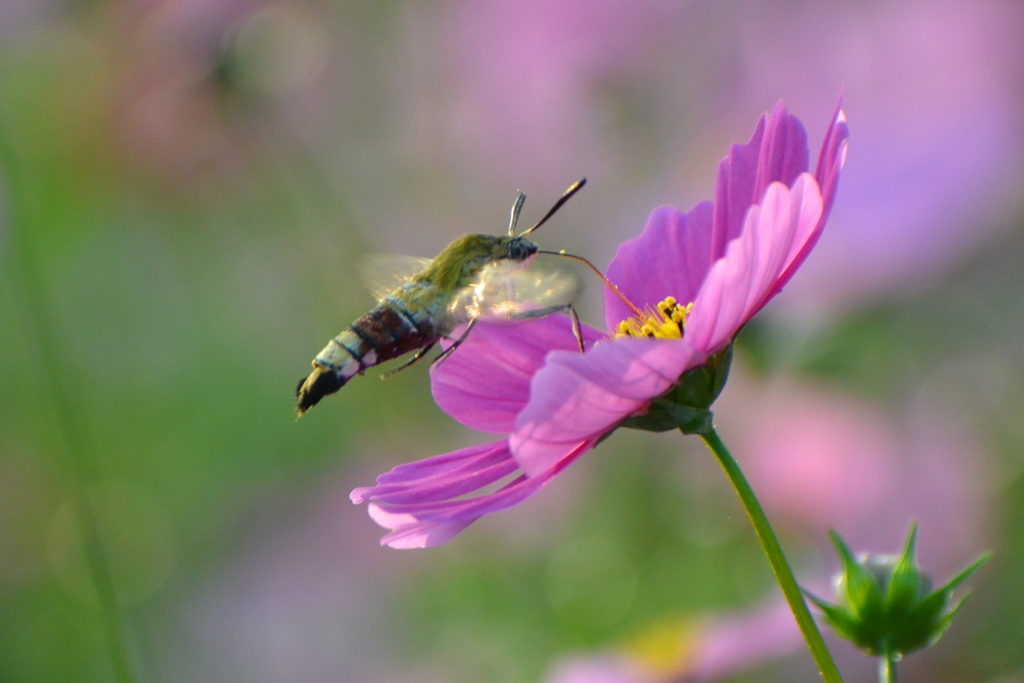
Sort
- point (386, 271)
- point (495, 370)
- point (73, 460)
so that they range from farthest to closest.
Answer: point (73, 460), point (386, 271), point (495, 370)

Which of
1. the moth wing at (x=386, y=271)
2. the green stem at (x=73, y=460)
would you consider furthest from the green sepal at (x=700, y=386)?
the green stem at (x=73, y=460)

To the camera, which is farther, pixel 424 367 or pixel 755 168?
pixel 424 367

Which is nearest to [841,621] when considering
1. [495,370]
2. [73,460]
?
[495,370]

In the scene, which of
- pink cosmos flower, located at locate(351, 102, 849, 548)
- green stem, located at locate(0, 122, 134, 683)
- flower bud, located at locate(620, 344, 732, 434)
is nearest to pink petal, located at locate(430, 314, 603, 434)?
pink cosmos flower, located at locate(351, 102, 849, 548)

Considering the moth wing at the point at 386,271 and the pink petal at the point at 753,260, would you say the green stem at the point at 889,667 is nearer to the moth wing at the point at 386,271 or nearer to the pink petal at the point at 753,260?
the pink petal at the point at 753,260

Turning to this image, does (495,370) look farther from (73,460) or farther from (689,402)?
(73,460)

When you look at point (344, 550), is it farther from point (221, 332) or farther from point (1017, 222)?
point (1017, 222)

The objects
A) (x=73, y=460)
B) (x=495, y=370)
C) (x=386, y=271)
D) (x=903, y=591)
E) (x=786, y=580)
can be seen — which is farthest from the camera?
(x=73, y=460)
